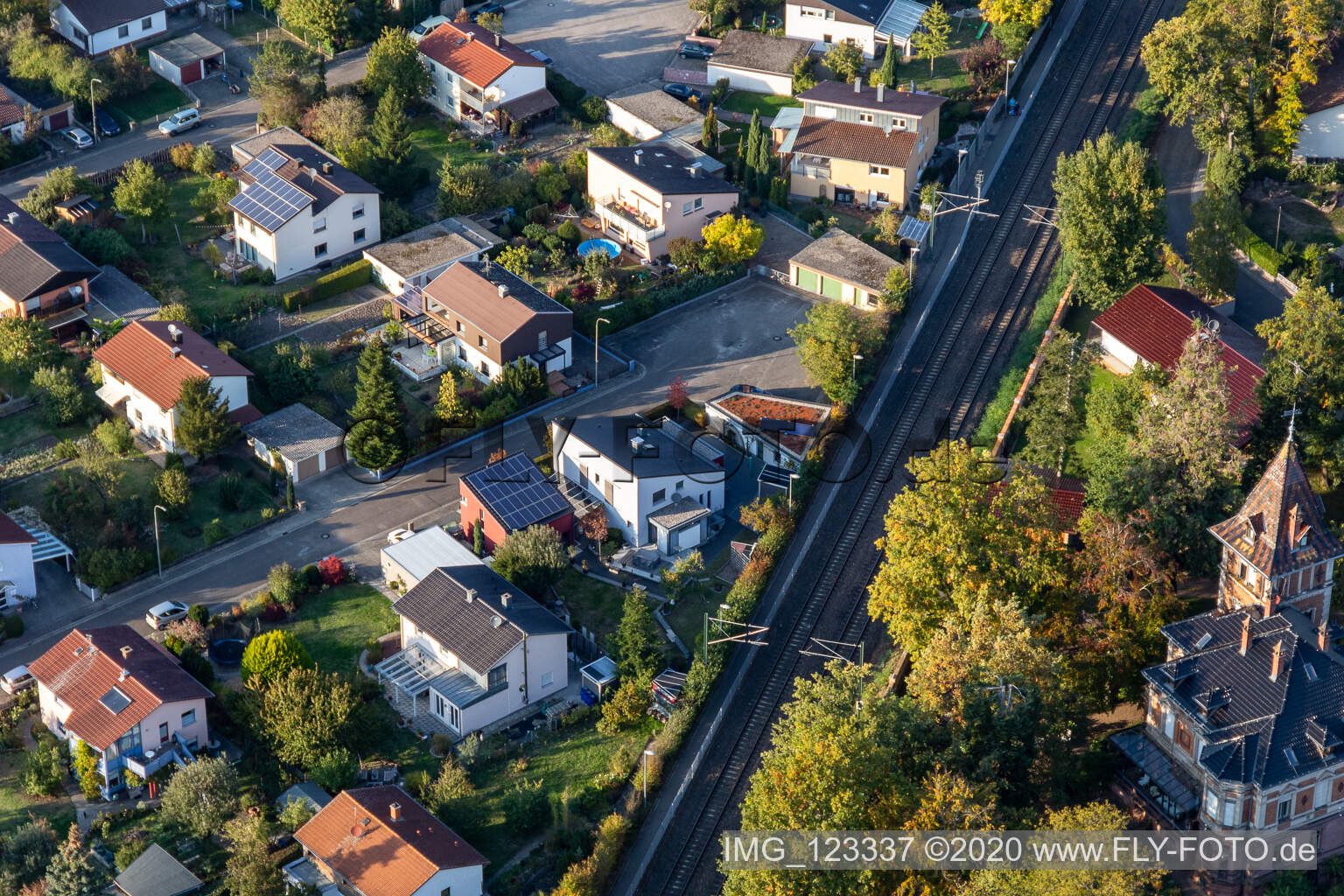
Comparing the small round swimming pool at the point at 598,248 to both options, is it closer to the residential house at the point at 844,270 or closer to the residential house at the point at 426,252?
the residential house at the point at 426,252

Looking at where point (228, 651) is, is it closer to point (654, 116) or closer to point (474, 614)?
point (474, 614)

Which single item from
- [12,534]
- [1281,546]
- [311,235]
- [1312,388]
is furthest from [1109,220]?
[12,534]

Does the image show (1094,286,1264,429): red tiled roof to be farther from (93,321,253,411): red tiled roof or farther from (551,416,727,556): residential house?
(93,321,253,411): red tiled roof

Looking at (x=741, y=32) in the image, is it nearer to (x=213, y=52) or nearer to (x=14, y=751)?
(x=213, y=52)

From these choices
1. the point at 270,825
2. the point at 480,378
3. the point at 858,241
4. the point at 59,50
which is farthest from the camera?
the point at 59,50

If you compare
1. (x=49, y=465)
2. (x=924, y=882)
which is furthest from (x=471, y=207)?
(x=924, y=882)

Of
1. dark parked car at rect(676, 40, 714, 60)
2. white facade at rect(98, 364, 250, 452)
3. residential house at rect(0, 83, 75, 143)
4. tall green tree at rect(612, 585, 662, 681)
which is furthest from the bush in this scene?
dark parked car at rect(676, 40, 714, 60)
